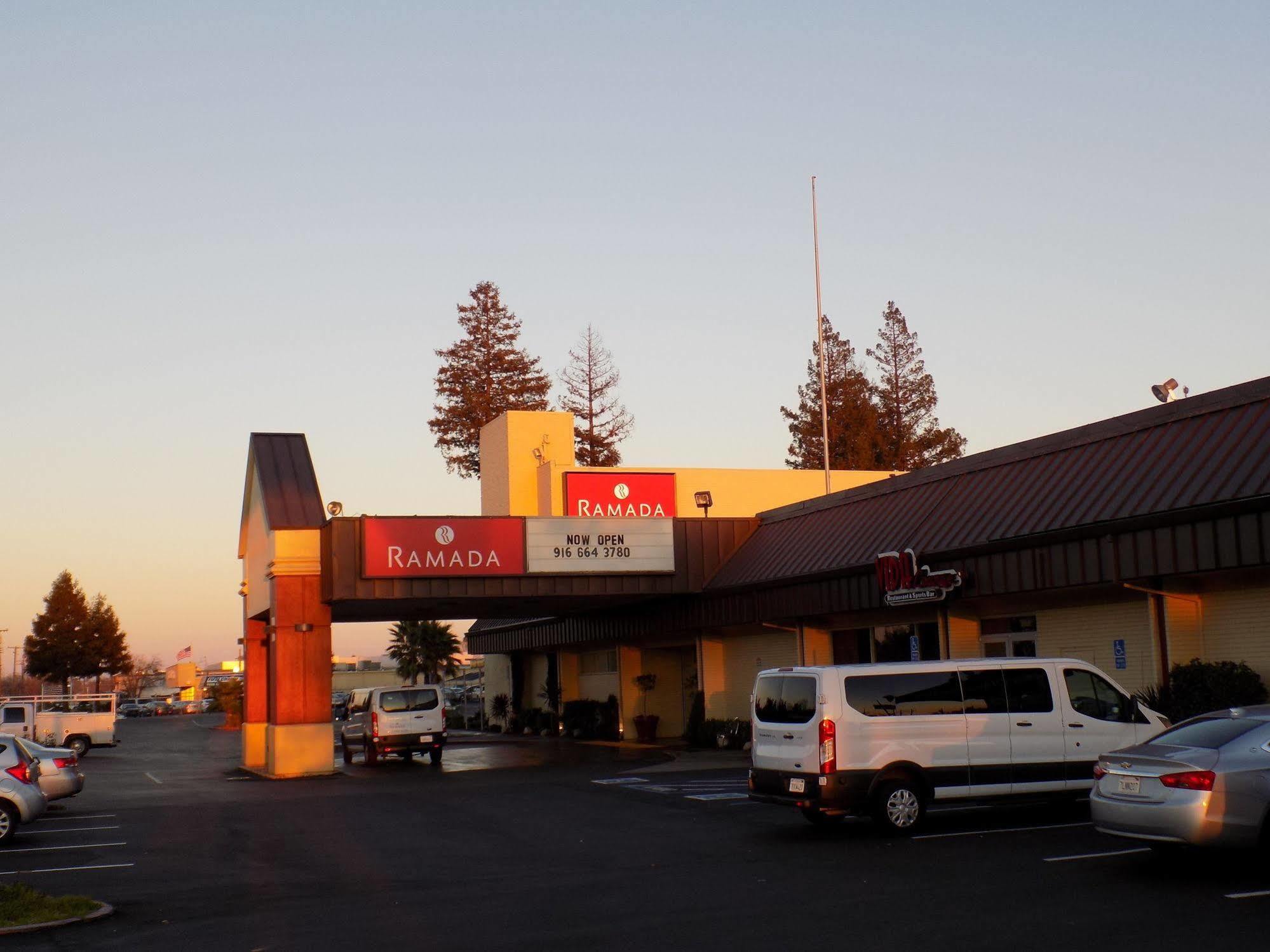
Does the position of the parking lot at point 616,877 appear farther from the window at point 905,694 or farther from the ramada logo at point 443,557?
the ramada logo at point 443,557

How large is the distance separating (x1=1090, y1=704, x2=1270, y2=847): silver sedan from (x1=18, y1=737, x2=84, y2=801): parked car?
17921 mm

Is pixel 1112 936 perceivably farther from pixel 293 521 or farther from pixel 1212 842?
pixel 293 521

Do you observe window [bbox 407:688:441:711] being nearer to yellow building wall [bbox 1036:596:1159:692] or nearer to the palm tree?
yellow building wall [bbox 1036:596:1159:692]

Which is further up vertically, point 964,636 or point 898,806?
point 964,636

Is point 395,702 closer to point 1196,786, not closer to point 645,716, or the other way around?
point 645,716

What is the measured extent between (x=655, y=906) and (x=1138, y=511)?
12.0 meters

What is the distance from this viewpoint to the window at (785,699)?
16141 mm

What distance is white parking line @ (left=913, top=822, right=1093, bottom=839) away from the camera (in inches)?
614

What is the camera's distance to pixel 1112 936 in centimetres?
984

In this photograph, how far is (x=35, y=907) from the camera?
→ 40.1 ft

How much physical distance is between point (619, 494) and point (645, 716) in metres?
7.90

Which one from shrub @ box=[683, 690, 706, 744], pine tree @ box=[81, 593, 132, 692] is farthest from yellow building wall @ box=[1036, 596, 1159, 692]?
pine tree @ box=[81, 593, 132, 692]

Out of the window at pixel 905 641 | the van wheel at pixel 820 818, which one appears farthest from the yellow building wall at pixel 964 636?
the van wheel at pixel 820 818

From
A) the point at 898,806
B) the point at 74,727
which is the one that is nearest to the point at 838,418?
the point at 74,727
